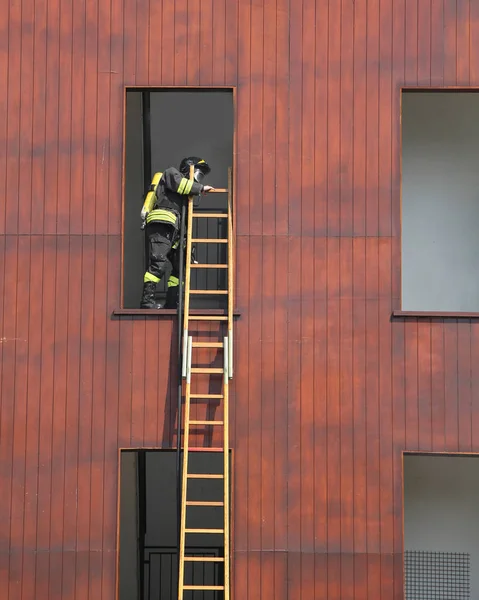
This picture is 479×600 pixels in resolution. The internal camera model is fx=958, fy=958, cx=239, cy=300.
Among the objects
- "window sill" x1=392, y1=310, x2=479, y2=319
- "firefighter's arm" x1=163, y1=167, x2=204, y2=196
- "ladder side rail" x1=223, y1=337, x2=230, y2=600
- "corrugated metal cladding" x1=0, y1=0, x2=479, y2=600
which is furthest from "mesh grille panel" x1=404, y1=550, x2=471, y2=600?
"firefighter's arm" x1=163, y1=167, x2=204, y2=196

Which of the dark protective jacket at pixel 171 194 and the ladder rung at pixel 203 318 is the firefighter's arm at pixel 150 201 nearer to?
the dark protective jacket at pixel 171 194

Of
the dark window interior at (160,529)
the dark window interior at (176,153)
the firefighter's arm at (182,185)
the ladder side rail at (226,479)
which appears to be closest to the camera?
the ladder side rail at (226,479)

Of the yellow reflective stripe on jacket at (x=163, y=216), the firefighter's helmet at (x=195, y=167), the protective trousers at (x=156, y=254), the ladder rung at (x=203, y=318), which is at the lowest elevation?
the ladder rung at (x=203, y=318)

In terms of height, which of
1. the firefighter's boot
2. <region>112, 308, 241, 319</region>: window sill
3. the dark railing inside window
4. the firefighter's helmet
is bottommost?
the dark railing inside window

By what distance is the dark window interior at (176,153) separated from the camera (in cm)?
1111

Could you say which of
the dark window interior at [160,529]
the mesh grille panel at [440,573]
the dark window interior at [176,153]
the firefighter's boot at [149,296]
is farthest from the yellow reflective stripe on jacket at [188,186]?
the mesh grille panel at [440,573]

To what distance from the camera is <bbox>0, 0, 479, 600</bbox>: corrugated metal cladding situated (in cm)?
924

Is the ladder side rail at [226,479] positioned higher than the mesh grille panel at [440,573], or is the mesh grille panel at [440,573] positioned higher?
the ladder side rail at [226,479]

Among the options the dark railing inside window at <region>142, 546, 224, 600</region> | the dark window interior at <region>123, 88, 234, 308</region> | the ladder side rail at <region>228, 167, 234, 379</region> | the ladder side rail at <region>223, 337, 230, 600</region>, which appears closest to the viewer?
the ladder side rail at <region>223, 337, 230, 600</region>

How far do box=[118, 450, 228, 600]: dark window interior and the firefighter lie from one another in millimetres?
2864

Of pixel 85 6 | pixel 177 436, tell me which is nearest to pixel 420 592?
pixel 177 436

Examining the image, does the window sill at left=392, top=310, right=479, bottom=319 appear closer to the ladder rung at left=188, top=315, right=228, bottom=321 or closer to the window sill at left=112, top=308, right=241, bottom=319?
the window sill at left=112, top=308, right=241, bottom=319

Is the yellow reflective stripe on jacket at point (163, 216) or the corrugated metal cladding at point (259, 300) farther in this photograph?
the yellow reflective stripe on jacket at point (163, 216)

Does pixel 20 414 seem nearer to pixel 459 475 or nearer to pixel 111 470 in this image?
pixel 111 470
